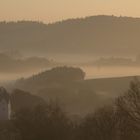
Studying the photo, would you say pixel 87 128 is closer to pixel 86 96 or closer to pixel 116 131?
pixel 116 131

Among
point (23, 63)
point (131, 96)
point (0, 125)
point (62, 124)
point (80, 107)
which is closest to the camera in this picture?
point (131, 96)

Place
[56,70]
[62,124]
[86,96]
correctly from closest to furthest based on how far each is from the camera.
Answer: [62,124]
[86,96]
[56,70]

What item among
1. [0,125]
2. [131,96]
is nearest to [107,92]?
[0,125]

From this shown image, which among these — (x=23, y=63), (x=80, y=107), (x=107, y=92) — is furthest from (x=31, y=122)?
(x=23, y=63)

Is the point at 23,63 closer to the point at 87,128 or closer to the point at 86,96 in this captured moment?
the point at 86,96

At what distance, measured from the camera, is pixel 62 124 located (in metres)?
Result: 29.4

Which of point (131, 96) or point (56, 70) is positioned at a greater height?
point (56, 70)

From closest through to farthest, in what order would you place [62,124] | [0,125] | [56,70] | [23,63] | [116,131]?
[116,131] < [62,124] < [0,125] < [56,70] < [23,63]

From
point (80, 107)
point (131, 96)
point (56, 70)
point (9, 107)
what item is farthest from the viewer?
point (56, 70)

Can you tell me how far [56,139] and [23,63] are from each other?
527 ft

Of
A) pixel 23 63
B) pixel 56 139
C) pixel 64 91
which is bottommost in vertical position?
pixel 56 139

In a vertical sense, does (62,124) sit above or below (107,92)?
below

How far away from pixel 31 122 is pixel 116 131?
14.5ft

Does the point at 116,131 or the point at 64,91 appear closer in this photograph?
the point at 116,131
